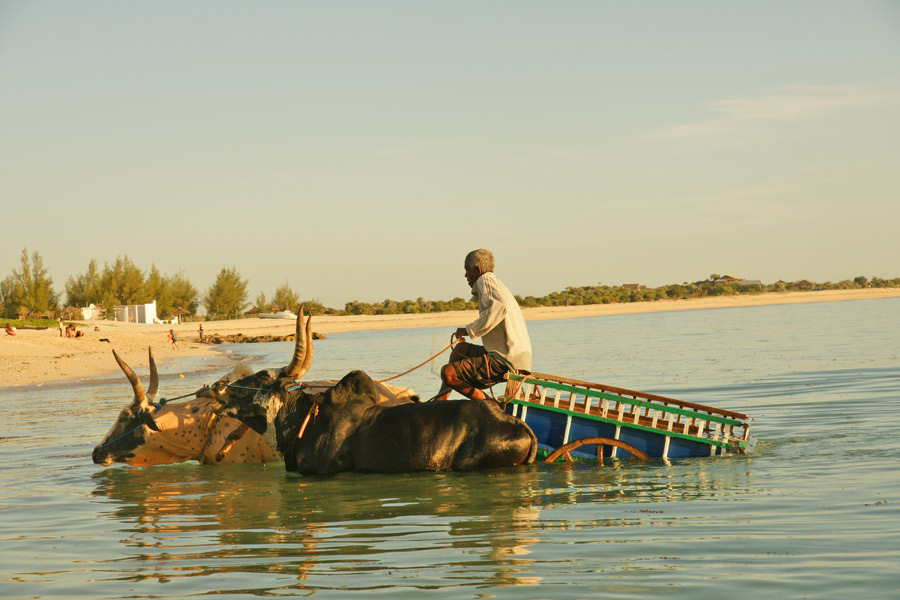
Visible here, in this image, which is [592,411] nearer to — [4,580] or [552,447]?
[552,447]

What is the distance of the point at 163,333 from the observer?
56.2 metres

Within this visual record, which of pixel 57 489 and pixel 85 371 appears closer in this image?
pixel 57 489

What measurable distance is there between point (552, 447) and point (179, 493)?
372 cm

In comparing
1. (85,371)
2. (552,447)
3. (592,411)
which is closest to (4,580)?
(552,447)

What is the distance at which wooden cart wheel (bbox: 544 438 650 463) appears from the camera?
325 inches

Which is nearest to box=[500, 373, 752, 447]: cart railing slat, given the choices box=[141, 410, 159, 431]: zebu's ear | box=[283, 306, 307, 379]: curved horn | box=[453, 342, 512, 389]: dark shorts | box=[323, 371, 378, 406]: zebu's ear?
box=[453, 342, 512, 389]: dark shorts

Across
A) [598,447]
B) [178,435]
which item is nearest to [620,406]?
[598,447]

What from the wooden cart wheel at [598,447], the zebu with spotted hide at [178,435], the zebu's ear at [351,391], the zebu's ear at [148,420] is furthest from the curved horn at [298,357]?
the wooden cart wheel at [598,447]

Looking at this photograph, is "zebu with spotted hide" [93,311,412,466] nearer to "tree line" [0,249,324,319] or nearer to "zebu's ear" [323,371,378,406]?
"zebu's ear" [323,371,378,406]

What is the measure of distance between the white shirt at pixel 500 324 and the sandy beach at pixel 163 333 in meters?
17.5

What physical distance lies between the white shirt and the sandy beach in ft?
57.4

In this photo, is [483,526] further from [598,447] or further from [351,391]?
[351,391]

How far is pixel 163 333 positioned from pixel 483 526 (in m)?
53.7

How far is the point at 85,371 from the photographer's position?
25.2 m
